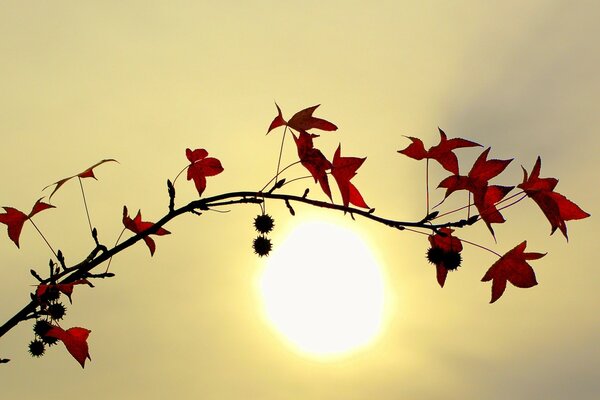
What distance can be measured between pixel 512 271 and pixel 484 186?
74 centimetres

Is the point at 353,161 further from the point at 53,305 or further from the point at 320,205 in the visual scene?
the point at 53,305

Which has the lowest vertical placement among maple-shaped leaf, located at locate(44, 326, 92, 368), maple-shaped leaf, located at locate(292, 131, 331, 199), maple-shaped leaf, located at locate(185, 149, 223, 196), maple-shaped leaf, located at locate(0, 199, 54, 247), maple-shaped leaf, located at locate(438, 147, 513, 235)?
maple-shaped leaf, located at locate(44, 326, 92, 368)

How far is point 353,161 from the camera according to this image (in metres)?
5.08

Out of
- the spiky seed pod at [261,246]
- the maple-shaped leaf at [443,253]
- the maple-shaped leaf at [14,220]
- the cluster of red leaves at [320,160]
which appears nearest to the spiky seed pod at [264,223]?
the spiky seed pod at [261,246]

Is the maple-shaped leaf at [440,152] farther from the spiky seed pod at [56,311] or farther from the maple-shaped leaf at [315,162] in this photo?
the spiky seed pod at [56,311]

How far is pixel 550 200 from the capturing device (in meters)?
5.04

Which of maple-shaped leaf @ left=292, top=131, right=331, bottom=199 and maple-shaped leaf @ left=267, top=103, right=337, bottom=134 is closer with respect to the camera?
maple-shaped leaf @ left=292, top=131, right=331, bottom=199

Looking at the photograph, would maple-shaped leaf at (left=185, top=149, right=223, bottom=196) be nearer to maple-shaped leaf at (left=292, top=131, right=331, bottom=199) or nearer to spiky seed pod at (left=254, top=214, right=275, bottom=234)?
spiky seed pod at (left=254, top=214, right=275, bottom=234)

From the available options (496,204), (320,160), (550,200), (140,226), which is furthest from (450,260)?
(140,226)

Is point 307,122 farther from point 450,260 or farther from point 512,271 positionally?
point 512,271

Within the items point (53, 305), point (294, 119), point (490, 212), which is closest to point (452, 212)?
point (490, 212)

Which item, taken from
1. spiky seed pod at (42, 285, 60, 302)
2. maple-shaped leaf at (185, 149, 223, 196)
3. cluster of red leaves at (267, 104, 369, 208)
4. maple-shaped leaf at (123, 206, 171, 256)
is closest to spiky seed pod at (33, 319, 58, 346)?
spiky seed pod at (42, 285, 60, 302)

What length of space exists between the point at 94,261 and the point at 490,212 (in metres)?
2.90

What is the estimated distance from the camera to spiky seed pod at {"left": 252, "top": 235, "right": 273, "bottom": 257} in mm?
5523
